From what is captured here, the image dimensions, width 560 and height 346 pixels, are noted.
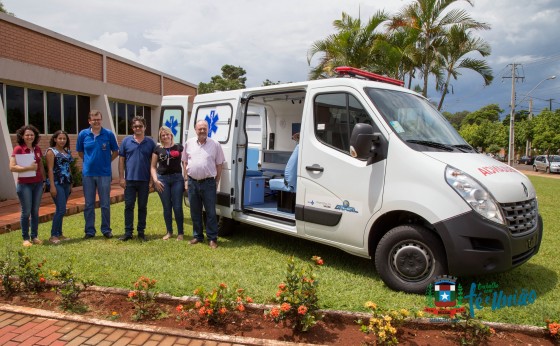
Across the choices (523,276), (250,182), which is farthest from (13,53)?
(523,276)

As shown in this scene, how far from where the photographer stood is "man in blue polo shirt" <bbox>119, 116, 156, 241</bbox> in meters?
6.13

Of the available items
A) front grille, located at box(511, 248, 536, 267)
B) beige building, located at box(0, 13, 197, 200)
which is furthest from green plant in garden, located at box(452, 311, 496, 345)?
beige building, located at box(0, 13, 197, 200)

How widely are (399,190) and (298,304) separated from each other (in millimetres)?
1634

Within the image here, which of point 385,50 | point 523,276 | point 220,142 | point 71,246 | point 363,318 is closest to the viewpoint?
point 363,318

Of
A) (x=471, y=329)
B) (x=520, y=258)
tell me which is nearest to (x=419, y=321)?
(x=471, y=329)

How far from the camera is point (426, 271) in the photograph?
406 cm

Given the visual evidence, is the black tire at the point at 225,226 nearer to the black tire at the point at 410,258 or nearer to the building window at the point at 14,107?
the black tire at the point at 410,258

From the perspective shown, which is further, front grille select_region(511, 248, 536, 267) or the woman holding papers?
the woman holding papers

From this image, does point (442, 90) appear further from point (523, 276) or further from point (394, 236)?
point (394, 236)

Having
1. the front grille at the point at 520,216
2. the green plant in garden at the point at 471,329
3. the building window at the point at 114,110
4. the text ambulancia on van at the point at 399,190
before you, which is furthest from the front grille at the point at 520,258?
the building window at the point at 114,110

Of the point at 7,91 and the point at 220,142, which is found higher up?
the point at 7,91

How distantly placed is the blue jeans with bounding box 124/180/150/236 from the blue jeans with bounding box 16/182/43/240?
1227 millimetres

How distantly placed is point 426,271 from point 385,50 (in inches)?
432

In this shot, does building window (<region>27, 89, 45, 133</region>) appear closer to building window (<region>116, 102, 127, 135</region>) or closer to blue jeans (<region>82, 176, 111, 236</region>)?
building window (<region>116, 102, 127, 135</region>)
